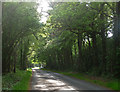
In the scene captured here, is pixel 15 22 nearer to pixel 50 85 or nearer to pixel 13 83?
pixel 13 83

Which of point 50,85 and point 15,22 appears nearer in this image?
point 50,85

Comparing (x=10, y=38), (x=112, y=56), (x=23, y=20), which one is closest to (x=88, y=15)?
(x=112, y=56)

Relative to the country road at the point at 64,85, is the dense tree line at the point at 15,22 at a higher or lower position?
higher

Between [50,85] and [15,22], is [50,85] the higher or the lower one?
the lower one

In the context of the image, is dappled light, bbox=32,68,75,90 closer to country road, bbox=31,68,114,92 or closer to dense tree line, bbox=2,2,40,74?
country road, bbox=31,68,114,92

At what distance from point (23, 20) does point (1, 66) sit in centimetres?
663

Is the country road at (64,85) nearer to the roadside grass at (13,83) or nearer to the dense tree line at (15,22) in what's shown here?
the roadside grass at (13,83)

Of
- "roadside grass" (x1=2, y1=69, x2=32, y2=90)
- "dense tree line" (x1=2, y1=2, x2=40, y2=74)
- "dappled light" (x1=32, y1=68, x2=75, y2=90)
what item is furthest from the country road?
"dense tree line" (x1=2, y1=2, x2=40, y2=74)

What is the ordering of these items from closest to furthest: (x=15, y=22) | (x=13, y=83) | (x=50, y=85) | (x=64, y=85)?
(x=64, y=85)
(x=50, y=85)
(x=13, y=83)
(x=15, y=22)

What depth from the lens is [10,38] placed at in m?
16.9

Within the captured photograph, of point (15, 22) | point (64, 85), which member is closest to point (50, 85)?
point (64, 85)

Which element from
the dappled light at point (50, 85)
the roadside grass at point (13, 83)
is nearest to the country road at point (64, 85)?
the dappled light at point (50, 85)

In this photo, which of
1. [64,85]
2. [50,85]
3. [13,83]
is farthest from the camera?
[13,83]

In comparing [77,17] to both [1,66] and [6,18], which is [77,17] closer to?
[6,18]
